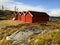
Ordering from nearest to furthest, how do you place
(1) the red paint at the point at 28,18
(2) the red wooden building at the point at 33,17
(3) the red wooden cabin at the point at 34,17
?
(3) the red wooden cabin at the point at 34,17, (2) the red wooden building at the point at 33,17, (1) the red paint at the point at 28,18

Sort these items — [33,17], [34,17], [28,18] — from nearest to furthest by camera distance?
1. [33,17]
2. [34,17]
3. [28,18]

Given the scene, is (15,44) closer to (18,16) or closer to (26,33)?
(26,33)

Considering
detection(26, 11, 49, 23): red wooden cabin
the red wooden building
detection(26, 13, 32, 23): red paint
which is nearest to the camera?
detection(26, 11, 49, 23): red wooden cabin

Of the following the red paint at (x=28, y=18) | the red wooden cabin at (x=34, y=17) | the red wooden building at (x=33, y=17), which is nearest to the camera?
the red wooden cabin at (x=34, y=17)

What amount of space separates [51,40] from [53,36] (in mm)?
1177

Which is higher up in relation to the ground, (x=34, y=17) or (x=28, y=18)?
(x=34, y=17)

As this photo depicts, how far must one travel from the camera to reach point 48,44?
63.4 ft

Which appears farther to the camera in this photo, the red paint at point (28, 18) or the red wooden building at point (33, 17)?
the red paint at point (28, 18)

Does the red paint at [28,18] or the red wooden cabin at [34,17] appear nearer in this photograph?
the red wooden cabin at [34,17]

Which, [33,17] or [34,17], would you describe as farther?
[34,17]

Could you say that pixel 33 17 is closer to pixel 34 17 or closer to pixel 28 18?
pixel 34 17

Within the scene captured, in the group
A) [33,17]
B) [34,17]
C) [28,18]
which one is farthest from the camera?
[28,18]

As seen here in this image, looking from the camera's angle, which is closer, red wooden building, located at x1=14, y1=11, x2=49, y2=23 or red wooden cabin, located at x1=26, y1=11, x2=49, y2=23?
red wooden cabin, located at x1=26, y1=11, x2=49, y2=23

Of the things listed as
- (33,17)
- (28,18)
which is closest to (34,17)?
(33,17)
